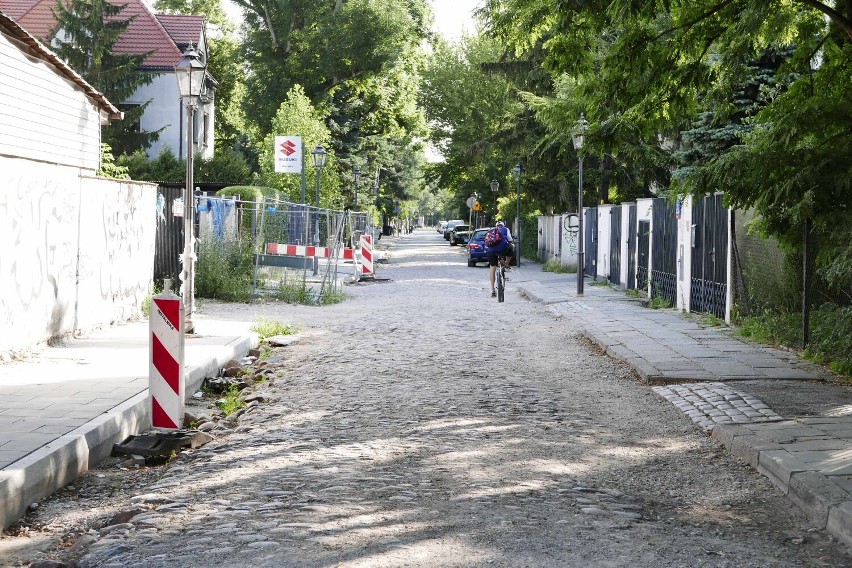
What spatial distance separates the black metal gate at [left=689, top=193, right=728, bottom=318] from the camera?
672 inches

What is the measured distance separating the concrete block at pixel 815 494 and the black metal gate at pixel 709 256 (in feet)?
35.1

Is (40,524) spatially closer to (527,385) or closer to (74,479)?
(74,479)

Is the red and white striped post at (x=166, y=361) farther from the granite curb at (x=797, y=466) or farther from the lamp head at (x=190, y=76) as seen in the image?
the lamp head at (x=190, y=76)

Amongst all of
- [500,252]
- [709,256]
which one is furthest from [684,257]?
[500,252]

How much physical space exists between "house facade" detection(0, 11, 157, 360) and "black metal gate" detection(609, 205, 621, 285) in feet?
45.4

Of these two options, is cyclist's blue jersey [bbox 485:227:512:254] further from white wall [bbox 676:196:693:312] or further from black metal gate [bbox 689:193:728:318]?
black metal gate [bbox 689:193:728:318]

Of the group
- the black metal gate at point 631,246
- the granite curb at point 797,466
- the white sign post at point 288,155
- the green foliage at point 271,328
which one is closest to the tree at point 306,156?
the white sign post at point 288,155

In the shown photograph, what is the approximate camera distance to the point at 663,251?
22016 millimetres

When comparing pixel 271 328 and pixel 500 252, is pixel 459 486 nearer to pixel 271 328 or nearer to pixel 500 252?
pixel 271 328

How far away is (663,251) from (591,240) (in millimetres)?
11290

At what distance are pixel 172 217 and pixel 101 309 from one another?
744cm

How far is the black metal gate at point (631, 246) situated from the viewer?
25.8 meters

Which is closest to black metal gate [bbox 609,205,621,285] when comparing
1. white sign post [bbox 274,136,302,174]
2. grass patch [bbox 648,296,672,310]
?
grass patch [bbox 648,296,672,310]

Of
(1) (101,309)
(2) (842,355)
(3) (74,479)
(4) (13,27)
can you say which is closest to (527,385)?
(2) (842,355)
